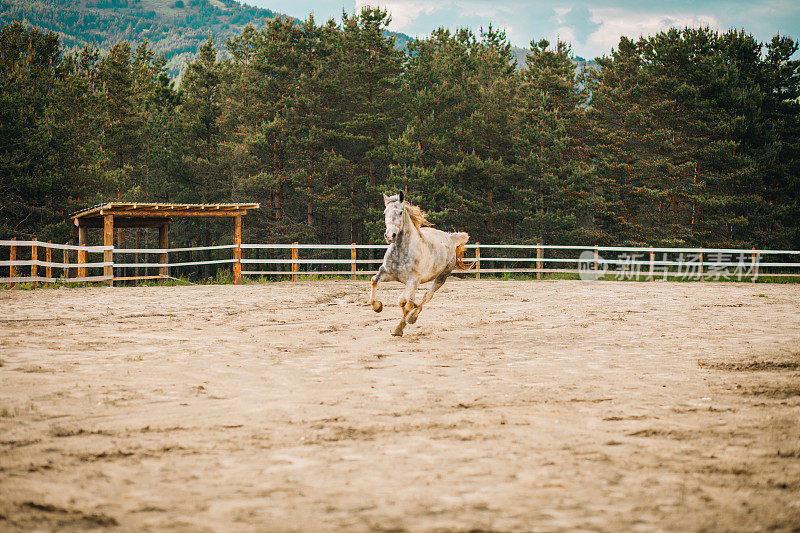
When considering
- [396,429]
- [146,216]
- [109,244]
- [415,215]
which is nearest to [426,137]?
[146,216]

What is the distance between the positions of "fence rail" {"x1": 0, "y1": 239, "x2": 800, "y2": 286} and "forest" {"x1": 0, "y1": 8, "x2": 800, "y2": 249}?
154 centimetres

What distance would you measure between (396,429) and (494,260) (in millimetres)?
23370

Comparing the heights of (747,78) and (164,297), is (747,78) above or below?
above

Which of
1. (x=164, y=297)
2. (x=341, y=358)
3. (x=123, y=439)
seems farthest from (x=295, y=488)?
(x=164, y=297)

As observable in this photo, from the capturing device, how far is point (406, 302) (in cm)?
912

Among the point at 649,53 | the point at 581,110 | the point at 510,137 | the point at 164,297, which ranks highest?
the point at 649,53

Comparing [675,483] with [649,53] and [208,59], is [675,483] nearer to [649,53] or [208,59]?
[649,53]

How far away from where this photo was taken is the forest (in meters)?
30.5

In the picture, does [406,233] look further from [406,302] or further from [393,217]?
[406,302]

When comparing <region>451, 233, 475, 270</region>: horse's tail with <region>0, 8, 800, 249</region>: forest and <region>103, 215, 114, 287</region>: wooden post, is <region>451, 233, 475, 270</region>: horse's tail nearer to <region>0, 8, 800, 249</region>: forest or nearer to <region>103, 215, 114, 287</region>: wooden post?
<region>103, 215, 114, 287</region>: wooden post

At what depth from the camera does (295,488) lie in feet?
10.5

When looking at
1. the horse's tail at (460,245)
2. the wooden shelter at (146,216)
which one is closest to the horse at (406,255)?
the horse's tail at (460,245)

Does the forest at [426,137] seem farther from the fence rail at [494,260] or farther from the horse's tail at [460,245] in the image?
the horse's tail at [460,245]

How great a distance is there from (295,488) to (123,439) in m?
1.53
